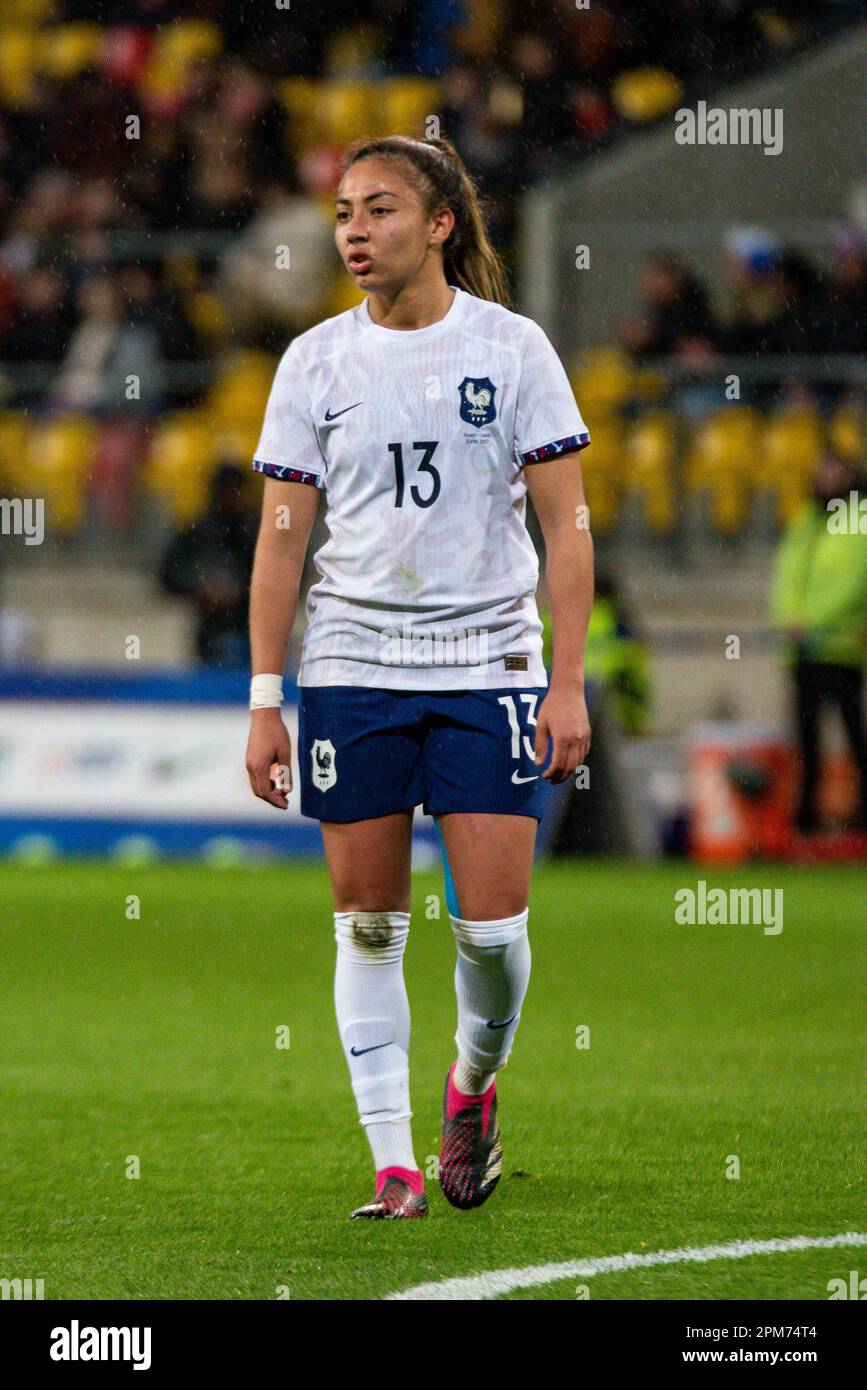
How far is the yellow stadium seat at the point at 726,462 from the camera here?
14414 mm

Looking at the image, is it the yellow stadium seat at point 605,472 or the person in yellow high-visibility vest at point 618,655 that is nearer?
the person in yellow high-visibility vest at point 618,655

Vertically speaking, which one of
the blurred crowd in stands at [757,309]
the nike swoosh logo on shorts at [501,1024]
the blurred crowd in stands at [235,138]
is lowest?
the nike swoosh logo on shorts at [501,1024]

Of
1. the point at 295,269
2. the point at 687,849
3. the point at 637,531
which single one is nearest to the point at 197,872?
the point at 687,849

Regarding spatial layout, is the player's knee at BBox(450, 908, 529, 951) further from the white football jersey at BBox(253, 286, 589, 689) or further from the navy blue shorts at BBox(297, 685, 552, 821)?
the white football jersey at BBox(253, 286, 589, 689)

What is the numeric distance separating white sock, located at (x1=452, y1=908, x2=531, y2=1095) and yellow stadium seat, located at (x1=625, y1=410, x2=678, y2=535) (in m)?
9.89

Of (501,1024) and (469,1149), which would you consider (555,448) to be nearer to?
(501,1024)

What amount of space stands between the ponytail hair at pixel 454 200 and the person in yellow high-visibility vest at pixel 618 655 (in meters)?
7.69

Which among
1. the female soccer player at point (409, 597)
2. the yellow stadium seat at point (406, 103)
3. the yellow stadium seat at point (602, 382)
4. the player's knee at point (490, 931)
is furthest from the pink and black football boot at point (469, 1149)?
the yellow stadium seat at point (406, 103)

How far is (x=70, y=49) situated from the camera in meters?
19.7

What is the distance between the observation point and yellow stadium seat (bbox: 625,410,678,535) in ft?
47.8

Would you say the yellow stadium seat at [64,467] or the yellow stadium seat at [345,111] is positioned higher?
the yellow stadium seat at [345,111]

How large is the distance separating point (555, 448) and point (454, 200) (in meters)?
0.58

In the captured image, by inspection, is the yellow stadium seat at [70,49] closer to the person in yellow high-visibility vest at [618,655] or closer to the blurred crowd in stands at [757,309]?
the blurred crowd in stands at [757,309]

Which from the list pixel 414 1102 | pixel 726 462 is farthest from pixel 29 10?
pixel 414 1102
